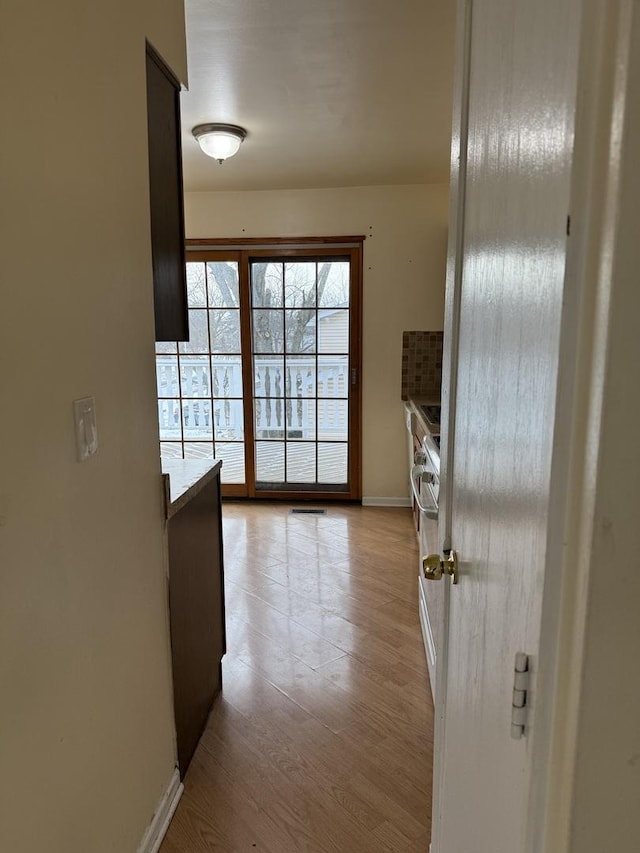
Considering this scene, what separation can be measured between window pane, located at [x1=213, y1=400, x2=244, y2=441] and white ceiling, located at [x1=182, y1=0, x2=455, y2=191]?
5.71 ft

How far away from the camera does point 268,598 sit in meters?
2.89

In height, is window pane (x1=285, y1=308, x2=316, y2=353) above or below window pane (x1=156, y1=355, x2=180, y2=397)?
above

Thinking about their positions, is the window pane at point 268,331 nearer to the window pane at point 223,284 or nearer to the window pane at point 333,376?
the window pane at point 223,284

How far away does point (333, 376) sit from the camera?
444 centimetres

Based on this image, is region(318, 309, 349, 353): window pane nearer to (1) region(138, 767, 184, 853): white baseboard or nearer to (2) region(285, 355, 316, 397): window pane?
(2) region(285, 355, 316, 397): window pane

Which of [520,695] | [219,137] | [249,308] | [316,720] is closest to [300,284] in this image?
[249,308]

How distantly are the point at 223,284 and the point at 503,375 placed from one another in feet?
13.2

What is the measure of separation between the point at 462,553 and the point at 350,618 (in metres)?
1.90

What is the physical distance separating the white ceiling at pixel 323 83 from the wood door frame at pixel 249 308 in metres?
0.58

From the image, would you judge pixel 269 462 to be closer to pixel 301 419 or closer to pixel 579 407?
pixel 301 419

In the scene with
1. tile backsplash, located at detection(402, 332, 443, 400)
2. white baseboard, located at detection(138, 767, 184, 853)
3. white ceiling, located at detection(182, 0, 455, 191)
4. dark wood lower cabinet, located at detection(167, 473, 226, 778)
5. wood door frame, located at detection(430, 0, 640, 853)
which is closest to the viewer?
wood door frame, located at detection(430, 0, 640, 853)

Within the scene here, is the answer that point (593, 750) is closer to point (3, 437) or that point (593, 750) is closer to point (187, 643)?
point (3, 437)

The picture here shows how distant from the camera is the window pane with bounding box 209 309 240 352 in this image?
4.42 metres

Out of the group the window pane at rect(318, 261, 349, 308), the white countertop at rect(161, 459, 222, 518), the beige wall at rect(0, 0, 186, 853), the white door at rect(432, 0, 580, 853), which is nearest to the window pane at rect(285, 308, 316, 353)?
the window pane at rect(318, 261, 349, 308)
